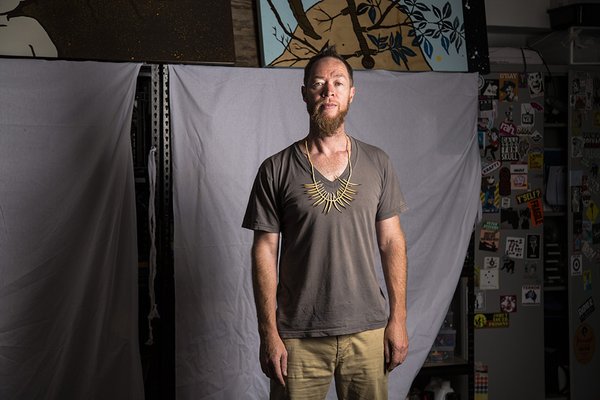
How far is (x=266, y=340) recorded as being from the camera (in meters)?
2.12

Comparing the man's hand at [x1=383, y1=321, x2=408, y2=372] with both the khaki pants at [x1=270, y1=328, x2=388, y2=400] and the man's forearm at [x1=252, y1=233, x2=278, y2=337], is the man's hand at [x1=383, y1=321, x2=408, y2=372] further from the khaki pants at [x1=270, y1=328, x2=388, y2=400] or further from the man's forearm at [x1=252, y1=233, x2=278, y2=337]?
the man's forearm at [x1=252, y1=233, x2=278, y2=337]

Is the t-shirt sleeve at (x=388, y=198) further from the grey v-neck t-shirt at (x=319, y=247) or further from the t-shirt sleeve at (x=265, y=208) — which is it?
the t-shirt sleeve at (x=265, y=208)

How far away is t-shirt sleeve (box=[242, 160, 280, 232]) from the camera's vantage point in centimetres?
217

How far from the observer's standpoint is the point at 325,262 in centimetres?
214

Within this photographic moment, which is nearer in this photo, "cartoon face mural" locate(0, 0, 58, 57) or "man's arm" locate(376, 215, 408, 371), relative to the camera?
"man's arm" locate(376, 215, 408, 371)

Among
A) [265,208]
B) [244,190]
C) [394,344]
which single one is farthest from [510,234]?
[265,208]

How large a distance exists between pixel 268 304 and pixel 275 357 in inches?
6.6

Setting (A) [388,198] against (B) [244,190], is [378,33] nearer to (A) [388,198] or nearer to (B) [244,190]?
(B) [244,190]

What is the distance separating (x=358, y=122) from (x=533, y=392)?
1955 mm

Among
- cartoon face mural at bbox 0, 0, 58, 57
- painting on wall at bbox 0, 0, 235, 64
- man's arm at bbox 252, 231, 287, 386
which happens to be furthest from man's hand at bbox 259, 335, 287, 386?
cartoon face mural at bbox 0, 0, 58, 57

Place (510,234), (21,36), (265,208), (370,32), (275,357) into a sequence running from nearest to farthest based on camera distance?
(275,357) → (265,208) → (21,36) → (370,32) → (510,234)

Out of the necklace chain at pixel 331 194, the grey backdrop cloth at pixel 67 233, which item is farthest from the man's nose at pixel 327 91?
the grey backdrop cloth at pixel 67 233

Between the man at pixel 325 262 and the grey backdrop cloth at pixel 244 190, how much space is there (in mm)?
703

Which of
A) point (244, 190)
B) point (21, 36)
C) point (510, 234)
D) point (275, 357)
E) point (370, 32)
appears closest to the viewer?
point (275, 357)
